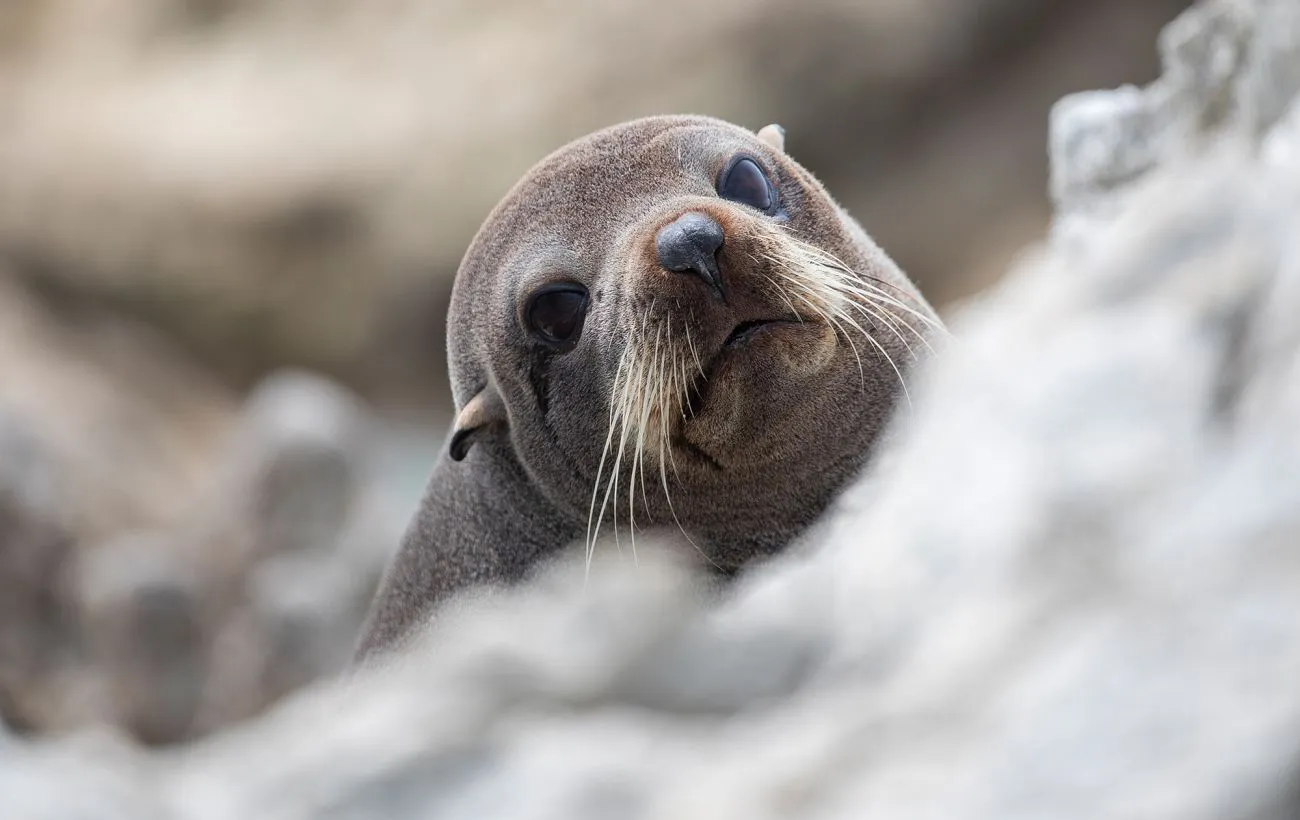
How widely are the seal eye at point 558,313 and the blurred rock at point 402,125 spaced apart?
8.06 m

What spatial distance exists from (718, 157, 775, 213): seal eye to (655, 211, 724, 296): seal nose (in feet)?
1.58

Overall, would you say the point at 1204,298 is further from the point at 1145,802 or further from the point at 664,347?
the point at 664,347

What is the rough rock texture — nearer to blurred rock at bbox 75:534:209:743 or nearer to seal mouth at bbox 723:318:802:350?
seal mouth at bbox 723:318:802:350

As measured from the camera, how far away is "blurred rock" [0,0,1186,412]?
462 inches

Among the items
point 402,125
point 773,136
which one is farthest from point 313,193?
point 773,136

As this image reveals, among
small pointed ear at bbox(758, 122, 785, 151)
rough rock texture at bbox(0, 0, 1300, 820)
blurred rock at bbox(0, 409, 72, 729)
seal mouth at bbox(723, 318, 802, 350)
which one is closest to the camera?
rough rock texture at bbox(0, 0, 1300, 820)

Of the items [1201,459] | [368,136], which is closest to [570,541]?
[1201,459]

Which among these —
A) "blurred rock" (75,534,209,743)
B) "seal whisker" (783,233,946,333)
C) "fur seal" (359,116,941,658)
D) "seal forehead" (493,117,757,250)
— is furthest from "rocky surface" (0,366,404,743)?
"seal whisker" (783,233,946,333)

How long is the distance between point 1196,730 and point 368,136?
12.7m

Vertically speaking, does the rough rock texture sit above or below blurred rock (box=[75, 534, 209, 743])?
below

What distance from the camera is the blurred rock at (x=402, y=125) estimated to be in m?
11.7

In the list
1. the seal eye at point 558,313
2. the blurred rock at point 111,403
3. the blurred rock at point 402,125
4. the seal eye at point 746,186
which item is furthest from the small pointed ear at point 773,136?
the blurred rock at point 111,403

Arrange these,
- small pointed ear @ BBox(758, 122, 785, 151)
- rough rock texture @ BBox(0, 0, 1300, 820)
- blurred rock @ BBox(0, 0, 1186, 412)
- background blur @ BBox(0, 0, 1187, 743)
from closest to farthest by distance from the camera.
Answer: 1. rough rock texture @ BBox(0, 0, 1300, 820)
2. small pointed ear @ BBox(758, 122, 785, 151)
3. background blur @ BBox(0, 0, 1187, 743)
4. blurred rock @ BBox(0, 0, 1186, 412)

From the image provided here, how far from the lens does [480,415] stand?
385 centimetres
